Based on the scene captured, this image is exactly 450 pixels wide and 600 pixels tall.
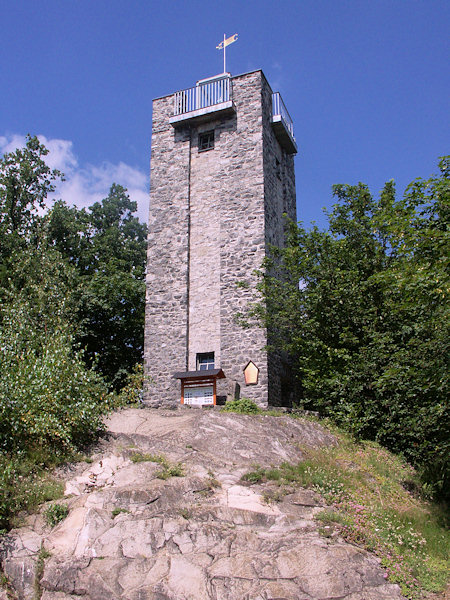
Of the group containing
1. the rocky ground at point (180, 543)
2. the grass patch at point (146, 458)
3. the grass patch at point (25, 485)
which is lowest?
the rocky ground at point (180, 543)

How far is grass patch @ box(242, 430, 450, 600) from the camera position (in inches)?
289

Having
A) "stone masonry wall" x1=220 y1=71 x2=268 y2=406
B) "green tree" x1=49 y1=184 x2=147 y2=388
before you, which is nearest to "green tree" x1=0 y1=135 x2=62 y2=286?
"green tree" x1=49 y1=184 x2=147 y2=388

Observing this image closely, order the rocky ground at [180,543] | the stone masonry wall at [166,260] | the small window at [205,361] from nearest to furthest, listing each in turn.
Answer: the rocky ground at [180,543] → the small window at [205,361] → the stone masonry wall at [166,260]

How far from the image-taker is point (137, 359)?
22328 millimetres

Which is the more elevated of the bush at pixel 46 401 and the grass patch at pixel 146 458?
the bush at pixel 46 401

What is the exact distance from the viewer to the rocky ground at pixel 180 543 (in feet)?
22.8

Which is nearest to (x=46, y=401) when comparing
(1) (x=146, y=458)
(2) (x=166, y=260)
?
(1) (x=146, y=458)

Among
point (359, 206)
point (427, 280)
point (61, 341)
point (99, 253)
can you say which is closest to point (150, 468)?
point (61, 341)

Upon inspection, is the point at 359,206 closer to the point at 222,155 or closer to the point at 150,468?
the point at 222,155

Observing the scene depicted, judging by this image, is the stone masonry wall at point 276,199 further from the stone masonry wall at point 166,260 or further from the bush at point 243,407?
the stone masonry wall at point 166,260

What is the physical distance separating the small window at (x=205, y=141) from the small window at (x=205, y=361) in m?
7.37

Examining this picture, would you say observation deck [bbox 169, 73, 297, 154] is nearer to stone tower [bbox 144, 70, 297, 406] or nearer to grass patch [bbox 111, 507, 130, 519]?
stone tower [bbox 144, 70, 297, 406]

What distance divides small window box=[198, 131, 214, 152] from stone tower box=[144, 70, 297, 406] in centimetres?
4

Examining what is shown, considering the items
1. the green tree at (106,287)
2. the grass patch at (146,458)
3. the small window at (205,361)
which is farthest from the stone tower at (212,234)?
the grass patch at (146,458)
